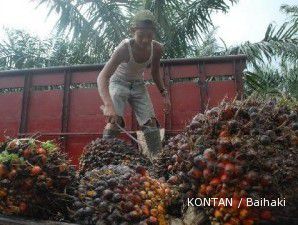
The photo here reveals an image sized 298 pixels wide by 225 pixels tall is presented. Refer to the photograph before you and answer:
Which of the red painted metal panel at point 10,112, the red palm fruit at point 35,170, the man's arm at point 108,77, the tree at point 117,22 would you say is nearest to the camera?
the red palm fruit at point 35,170

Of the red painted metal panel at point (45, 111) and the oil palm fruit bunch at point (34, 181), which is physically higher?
the red painted metal panel at point (45, 111)

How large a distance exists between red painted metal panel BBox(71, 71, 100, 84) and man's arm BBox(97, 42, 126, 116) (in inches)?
66.6

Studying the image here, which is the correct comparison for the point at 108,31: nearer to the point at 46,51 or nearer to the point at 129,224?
the point at 46,51

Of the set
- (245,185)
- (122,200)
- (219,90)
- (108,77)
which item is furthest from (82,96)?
(245,185)

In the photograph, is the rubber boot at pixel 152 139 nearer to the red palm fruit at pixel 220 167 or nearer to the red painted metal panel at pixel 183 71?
the red painted metal panel at pixel 183 71

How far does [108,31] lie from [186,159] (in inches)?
333

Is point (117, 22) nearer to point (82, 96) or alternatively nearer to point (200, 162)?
point (82, 96)

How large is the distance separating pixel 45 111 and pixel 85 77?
74cm

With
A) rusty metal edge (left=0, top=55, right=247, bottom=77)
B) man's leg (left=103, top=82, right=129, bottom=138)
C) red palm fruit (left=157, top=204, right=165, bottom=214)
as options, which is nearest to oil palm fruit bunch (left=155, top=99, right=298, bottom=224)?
red palm fruit (left=157, top=204, right=165, bottom=214)

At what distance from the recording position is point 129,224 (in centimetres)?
146

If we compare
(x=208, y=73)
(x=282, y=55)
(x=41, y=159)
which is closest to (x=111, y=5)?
(x=282, y=55)

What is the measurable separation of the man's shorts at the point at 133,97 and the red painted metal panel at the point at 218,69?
4.30 ft

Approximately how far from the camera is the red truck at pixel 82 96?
4742 mm

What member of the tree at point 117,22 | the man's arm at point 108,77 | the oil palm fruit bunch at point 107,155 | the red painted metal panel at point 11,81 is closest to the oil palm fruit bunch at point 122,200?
the oil palm fruit bunch at point 107,155
